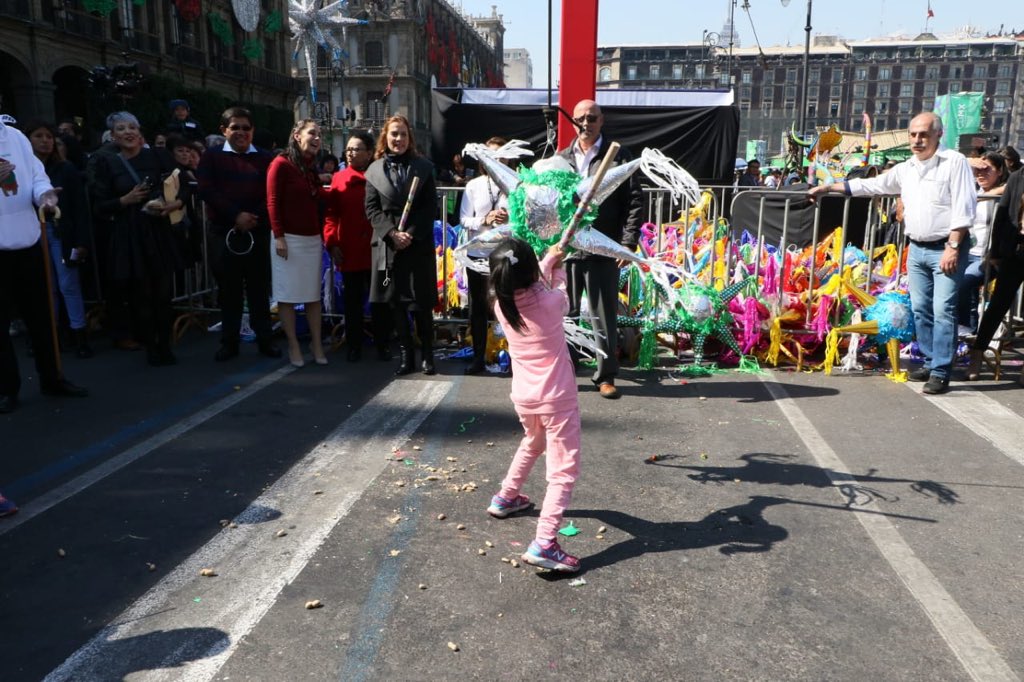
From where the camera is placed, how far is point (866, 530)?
354cm

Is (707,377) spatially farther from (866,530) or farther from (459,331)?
(866,530)

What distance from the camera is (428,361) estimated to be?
6.37 metres

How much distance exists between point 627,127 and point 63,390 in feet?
41.8

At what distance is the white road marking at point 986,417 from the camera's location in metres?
4.72

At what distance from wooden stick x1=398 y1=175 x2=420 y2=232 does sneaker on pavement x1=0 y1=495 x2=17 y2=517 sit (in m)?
3.30

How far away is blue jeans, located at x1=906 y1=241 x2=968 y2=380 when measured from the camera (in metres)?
5.73

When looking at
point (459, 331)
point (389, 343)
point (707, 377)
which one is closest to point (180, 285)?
point (389, 343)

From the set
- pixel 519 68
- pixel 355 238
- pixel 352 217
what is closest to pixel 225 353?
pixel 355 238

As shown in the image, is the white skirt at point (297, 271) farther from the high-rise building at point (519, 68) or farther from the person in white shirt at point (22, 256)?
the high-rise building at point (519, 68)

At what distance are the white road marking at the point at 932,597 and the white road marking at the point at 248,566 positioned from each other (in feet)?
7.66

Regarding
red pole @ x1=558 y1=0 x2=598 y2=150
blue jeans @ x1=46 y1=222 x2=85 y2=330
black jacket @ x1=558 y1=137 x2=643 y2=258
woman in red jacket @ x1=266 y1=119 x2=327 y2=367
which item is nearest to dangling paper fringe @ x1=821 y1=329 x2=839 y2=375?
black jacket @ x1=558 y1=137 x2=643 y2=258

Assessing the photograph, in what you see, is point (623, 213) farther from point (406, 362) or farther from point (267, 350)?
point (267, 350)

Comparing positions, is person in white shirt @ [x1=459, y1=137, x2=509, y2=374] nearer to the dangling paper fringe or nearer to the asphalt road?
the asphalt road

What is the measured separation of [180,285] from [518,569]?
21.1 feet
